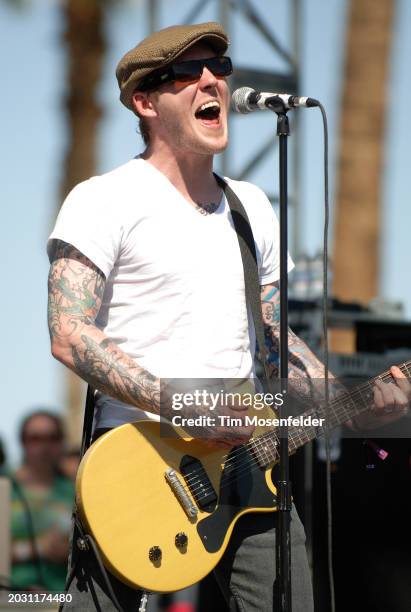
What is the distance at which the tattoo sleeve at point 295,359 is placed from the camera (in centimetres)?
369

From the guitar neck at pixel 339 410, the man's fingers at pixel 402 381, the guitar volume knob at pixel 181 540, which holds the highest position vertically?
the man's fingers at pixel 402 381

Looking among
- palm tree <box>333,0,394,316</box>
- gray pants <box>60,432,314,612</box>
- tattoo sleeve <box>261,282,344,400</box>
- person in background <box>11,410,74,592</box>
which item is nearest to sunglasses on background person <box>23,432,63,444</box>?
person in background <box>11,410,74,592</box>

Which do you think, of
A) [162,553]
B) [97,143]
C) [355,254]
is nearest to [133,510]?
[162,553]

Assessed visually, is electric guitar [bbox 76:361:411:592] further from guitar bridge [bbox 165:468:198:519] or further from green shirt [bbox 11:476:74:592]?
green shirt [bbox 11:476:74:592]

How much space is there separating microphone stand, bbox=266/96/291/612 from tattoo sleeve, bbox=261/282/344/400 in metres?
0.27

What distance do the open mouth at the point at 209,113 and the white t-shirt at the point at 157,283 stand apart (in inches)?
11.0

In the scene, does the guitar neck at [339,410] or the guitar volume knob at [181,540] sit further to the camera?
the guitar neck at [339,410]

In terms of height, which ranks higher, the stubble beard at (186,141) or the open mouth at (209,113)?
the open mouth at (209,113)

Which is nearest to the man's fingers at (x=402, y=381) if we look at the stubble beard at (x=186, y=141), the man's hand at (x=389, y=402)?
the man's hand at (x=389, y=402)

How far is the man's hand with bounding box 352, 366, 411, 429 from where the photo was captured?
358cm

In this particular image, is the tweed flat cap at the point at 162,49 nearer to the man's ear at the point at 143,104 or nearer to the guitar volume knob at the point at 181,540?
the man's ear at the point at 143,104

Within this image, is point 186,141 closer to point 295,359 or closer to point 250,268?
point 250,268

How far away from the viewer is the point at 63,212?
3.47m

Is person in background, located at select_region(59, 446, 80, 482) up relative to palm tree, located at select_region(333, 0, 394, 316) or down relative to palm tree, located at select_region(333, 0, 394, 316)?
down
